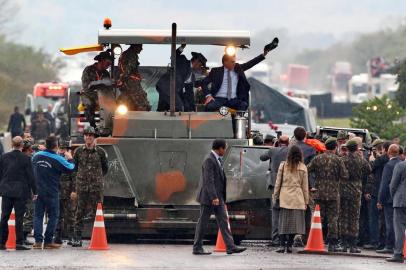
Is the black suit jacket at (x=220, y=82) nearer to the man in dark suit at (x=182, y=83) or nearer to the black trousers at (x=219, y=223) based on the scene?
the man in dark suit at (x=182, y=83)

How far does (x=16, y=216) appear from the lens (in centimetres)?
2456

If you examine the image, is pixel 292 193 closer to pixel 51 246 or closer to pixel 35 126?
pixel 51 246

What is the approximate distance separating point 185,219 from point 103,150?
1577 mm

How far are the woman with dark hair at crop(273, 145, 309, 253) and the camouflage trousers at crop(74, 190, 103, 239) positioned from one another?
102 inches

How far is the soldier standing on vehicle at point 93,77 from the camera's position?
26.7 meters

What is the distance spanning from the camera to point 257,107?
48.5m

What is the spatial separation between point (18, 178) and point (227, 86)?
12.9 ft

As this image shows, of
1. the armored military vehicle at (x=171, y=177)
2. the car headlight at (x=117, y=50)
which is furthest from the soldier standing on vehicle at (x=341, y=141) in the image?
the car headlight at (x=117, y=50)

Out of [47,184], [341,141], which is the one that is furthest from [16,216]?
[341,141]

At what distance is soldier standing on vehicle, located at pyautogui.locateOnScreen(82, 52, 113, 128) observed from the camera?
1052 inches

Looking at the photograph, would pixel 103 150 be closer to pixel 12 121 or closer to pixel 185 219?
pixel 185 219

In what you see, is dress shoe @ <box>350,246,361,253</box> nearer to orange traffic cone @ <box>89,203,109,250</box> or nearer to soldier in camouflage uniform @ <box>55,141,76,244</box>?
orange traffic cone @ <box>89,203,109,250</box>

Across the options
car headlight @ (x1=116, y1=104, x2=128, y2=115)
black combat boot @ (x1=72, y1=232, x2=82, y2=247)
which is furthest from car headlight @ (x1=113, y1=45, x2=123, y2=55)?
black combat boot @ (x1=72, y1=232, x2=82, y2=247)

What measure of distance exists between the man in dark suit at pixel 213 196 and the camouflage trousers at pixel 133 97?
3389 mm
